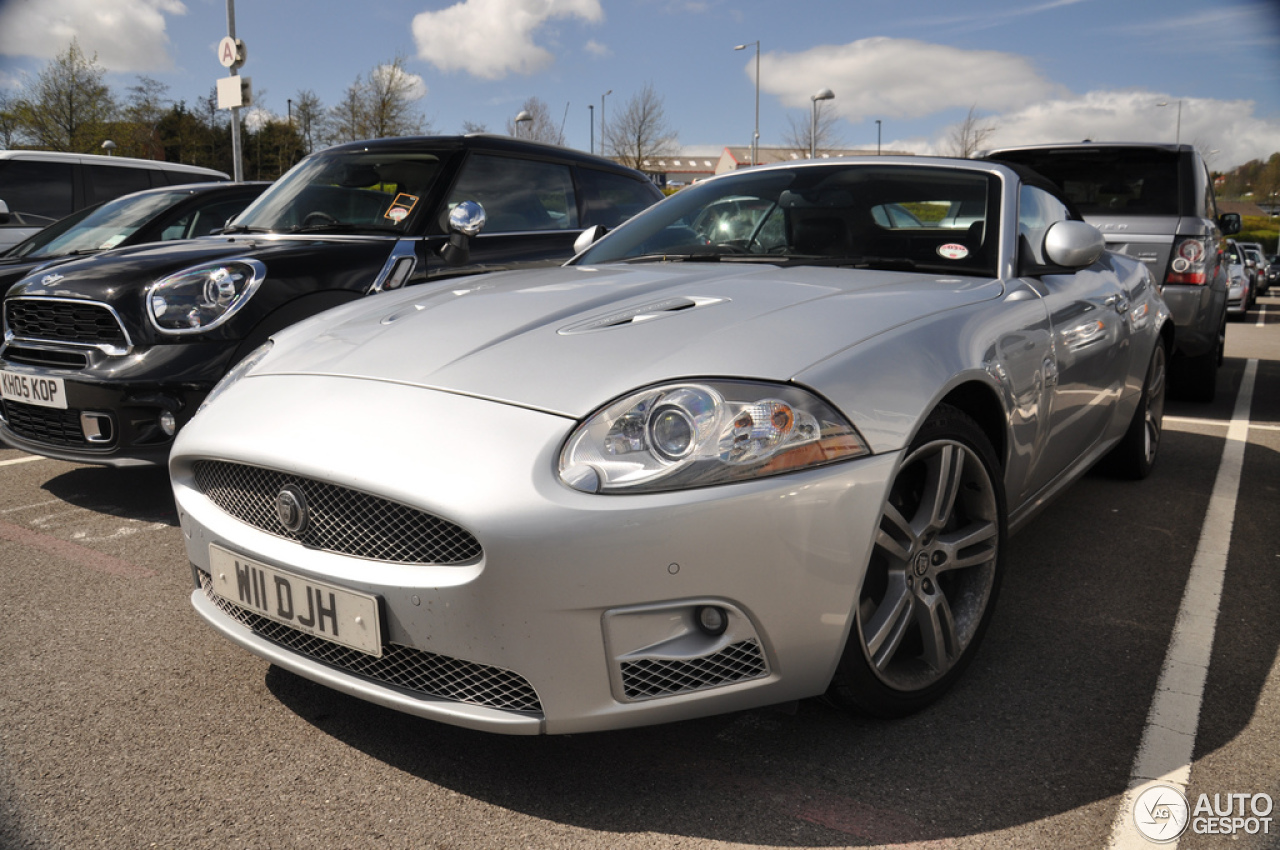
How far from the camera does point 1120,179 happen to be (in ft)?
20.6

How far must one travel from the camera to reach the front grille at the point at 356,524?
1.73m

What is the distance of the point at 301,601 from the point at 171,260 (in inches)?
100

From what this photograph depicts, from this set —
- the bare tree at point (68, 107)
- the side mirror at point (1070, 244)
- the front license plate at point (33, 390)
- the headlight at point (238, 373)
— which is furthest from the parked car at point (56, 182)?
the bare tree at point (68, 107)

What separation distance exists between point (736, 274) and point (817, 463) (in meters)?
0.95

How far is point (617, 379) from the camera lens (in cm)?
183

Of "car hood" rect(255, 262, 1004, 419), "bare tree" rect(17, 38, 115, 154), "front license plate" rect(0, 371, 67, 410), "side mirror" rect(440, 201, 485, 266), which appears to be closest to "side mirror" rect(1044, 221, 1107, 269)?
"car hood" rect(255, 262, 1004, 419)

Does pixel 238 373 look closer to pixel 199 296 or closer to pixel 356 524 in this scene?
pixel 356 524

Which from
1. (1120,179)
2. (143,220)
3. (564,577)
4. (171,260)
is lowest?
(564,577)

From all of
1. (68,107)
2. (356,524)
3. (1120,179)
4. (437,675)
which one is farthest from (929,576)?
(68,107)

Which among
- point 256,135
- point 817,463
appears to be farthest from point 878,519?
point 256,135

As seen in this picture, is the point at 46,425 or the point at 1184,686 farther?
the point at 46,425

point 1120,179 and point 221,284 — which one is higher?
point 1120,179

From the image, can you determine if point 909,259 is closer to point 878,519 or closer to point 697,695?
point 878,519

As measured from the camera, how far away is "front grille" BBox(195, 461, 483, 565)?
1726 mm
